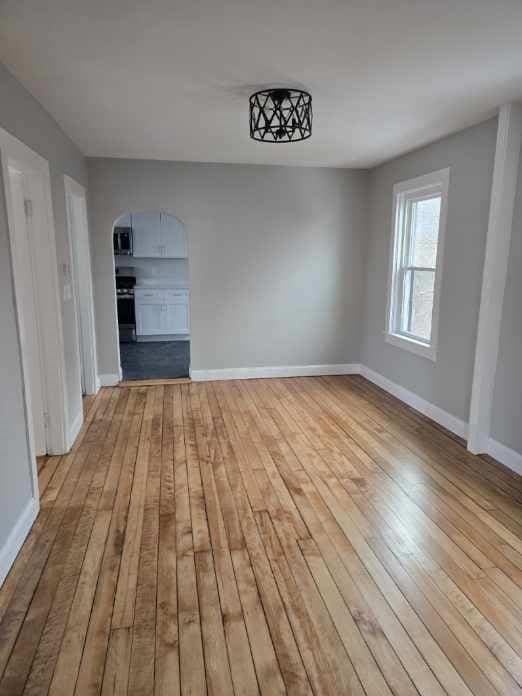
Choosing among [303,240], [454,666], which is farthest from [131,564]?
[303,240]

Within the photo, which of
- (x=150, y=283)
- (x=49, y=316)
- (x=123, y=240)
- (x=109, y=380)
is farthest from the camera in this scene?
(x=150, y=283)

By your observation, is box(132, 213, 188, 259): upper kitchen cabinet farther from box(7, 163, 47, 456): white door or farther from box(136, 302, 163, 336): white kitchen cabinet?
box(7, 163, 47, 456): white door

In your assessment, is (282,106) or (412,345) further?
(412,345)

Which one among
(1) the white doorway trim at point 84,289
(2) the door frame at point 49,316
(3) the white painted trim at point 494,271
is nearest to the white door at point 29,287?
(2) the door frame at point 49,316

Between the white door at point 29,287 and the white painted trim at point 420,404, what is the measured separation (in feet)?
10.6

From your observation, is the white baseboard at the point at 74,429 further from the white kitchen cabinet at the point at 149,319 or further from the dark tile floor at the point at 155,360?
the white kitchen cabinet at the point at 149,319

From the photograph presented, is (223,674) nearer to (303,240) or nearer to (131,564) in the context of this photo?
(131,564)

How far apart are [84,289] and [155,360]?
194 cm

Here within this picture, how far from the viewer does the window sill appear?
4.15 m

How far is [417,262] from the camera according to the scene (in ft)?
15.0

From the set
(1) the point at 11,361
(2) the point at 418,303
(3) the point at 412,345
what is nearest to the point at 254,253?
(2) the point at 418,303

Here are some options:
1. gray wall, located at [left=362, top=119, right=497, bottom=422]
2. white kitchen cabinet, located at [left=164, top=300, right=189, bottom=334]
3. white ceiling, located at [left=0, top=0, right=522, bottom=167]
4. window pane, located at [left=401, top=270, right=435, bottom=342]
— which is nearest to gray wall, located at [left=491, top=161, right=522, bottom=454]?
gray wall, located at [left=362, top=119, right=497, bottom=422]

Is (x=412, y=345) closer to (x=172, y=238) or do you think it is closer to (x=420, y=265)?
(x=420, y=265)

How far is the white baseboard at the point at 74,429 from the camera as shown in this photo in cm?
356
